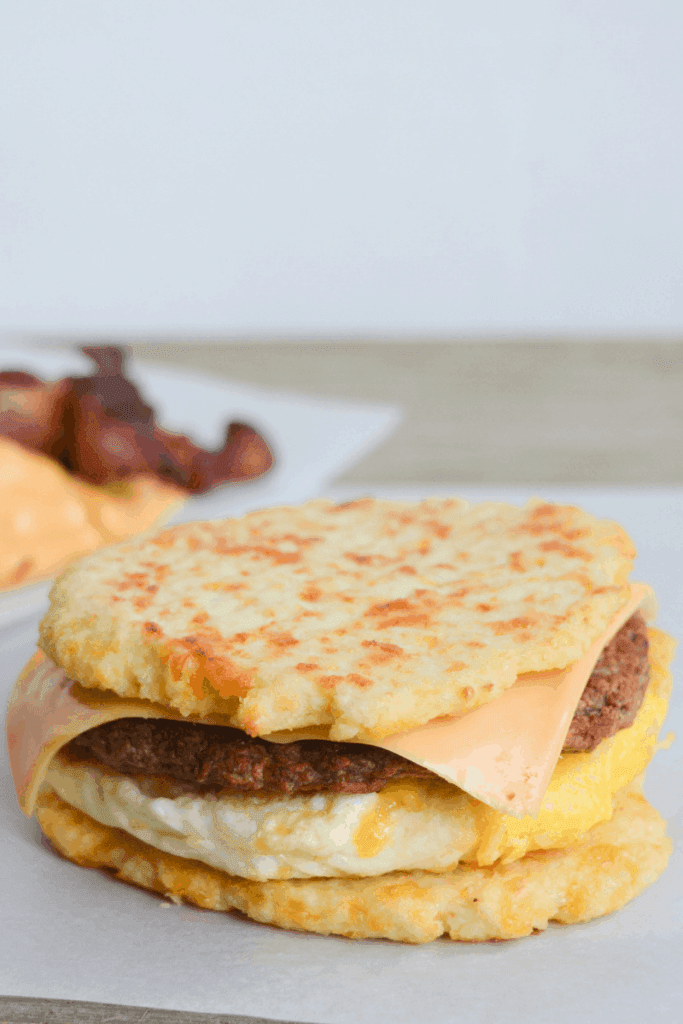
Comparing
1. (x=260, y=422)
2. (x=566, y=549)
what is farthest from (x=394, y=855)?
(x=260, y=422)

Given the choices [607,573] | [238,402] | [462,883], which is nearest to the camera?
[462,883]

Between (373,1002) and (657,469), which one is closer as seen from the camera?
(373,1002)

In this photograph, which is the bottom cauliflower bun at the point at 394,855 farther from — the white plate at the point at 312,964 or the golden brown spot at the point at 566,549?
the golden brown spot at the point at 566,549

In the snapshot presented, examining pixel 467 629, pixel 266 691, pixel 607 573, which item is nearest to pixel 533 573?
pixel 607 573

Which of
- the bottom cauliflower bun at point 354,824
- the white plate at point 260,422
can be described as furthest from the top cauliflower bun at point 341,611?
the white plate at point 260,422

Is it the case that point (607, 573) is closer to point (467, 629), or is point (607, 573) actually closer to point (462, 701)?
point (467, 629)

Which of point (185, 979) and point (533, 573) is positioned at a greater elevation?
point (533, 573)
